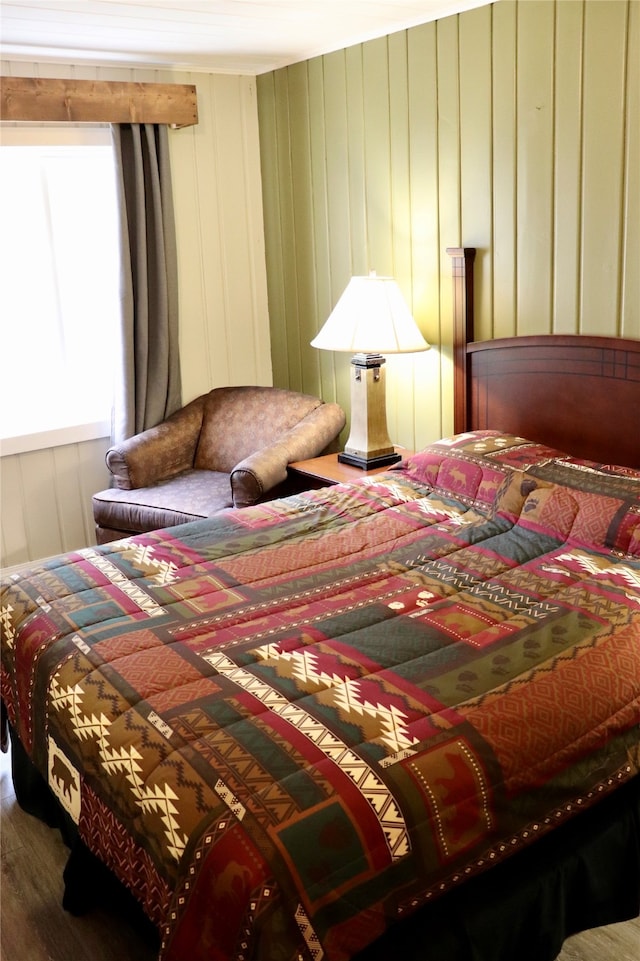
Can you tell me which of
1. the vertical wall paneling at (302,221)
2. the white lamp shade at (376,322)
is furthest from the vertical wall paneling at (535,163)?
the vertical wall paneling at (302,221)

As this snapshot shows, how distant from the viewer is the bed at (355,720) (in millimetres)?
1557

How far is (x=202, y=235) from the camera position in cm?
439

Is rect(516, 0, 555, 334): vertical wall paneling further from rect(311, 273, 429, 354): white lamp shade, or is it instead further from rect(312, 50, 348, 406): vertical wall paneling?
rect(312, 50, 348, 406): vertical wall paneling

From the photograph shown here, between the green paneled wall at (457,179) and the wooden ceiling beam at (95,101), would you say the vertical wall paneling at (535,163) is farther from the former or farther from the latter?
the wooden ceiling beam at (95,101)

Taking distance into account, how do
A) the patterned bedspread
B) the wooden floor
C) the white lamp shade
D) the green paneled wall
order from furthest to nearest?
1. the white lamp shade
2. the green paneled wall
3. the wooden floor
4. the patterned bedspread

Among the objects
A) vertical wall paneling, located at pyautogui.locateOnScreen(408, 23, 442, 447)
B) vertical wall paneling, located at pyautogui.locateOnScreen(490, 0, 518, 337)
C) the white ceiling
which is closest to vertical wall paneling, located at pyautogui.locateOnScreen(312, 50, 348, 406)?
the white ceiling

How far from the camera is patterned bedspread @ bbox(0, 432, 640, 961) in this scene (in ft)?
5.07

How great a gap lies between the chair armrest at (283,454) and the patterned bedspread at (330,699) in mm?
749

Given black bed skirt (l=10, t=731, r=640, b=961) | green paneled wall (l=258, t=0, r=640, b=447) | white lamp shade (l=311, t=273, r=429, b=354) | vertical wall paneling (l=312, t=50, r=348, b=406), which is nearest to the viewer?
black bed skirt (l=10, t=731, r=640, b=961)

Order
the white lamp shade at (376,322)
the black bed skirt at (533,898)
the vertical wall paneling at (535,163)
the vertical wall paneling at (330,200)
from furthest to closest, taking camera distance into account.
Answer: the vertical wall paneling at (330,200) → the white lamp shade at (376,322) → the vertical wall paneling at (535,163) → the black bed skirt at (533,898)

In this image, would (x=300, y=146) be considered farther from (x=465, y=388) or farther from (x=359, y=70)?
(x=465, y=388)

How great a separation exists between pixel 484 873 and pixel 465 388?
213 cm

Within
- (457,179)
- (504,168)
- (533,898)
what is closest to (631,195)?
(504,168)

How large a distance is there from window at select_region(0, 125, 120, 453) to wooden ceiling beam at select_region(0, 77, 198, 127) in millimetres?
131
